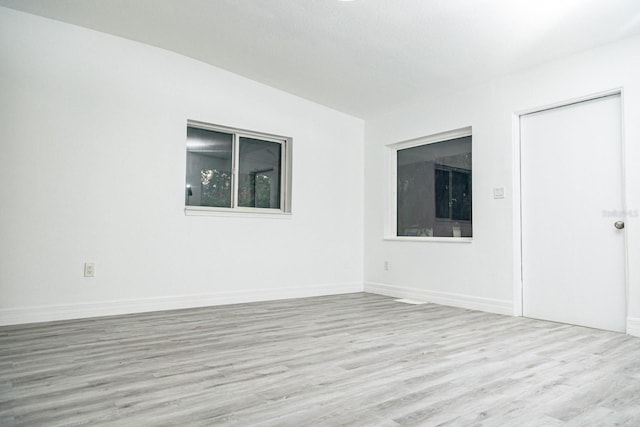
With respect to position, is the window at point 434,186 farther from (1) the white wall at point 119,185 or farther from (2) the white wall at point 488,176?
(1) the white wall at point 119,185

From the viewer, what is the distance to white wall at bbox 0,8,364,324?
342 cm

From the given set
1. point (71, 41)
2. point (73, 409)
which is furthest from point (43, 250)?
point (73, 409)

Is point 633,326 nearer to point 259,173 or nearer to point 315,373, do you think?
point 315,373

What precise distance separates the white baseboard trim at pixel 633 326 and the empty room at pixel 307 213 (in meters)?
0.03

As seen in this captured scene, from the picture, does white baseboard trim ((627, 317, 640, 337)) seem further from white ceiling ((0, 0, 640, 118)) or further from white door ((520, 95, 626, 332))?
white ceiling ((0, 0, 640, 118))

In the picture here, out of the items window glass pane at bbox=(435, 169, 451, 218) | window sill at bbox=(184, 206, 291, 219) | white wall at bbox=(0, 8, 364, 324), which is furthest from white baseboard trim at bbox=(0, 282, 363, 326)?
window glass pane at bbox=(435, 169, 451, 218)

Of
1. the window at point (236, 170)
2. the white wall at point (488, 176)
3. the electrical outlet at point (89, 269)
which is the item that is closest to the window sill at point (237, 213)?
the window at point (236, 170)

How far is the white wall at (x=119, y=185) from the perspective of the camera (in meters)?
3.42

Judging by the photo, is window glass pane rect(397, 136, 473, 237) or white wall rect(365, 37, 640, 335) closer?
white wall rect(365, 37, 640, 335)

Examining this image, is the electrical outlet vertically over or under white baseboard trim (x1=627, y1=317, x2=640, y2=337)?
over

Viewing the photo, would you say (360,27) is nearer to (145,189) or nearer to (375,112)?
(375,112)

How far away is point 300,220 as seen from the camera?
196 inches

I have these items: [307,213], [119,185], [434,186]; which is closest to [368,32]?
[434,186]

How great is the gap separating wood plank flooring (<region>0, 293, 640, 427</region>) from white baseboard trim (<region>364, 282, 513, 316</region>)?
39 cm
